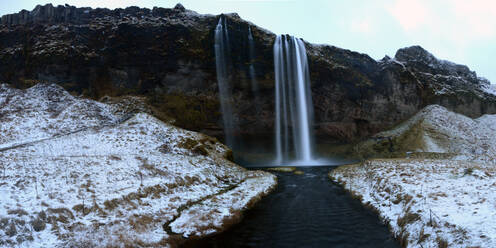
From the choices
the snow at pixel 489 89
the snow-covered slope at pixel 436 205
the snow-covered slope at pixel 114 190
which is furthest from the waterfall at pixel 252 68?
the snow at pixel 489 89

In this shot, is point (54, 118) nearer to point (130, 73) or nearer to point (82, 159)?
→ point (130, 73)

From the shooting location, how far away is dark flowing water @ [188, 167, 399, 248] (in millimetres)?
6973

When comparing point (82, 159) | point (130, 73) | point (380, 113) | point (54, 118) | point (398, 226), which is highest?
point (130, 73)

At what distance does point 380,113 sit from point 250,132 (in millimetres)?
20271

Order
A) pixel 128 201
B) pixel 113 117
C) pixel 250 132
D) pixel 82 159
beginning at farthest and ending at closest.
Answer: pixel 250 132, pixel 113 117, pixel 82 159, pixel 128 201

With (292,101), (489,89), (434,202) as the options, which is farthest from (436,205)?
(489,89)

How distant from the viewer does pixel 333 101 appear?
118 ft

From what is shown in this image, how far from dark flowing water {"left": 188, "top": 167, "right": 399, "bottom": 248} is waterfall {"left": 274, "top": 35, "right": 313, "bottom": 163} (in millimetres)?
21078

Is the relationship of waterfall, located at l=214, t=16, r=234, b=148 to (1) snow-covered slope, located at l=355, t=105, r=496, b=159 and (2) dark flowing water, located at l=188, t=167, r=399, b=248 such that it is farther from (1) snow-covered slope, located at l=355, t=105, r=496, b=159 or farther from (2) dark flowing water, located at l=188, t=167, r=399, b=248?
(2) dark flowing water, located at l=188, t=167, r=399, b=248

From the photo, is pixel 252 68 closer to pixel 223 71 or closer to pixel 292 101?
pixel 223 71

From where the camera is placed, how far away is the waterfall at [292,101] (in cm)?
3183

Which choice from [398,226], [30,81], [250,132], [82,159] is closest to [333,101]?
[250,132]

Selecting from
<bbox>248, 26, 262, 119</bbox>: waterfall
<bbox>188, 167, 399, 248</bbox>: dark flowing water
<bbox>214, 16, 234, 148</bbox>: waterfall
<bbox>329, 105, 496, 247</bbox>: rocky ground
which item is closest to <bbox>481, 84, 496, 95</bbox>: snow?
<bbox>248, 26, 262, 119</bbox>: waterfall

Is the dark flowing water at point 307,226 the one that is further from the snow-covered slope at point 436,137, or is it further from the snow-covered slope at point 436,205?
the snow-covered slope at point 436,137
